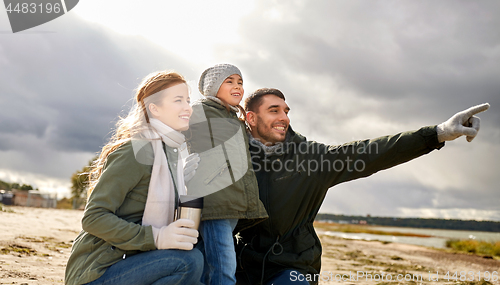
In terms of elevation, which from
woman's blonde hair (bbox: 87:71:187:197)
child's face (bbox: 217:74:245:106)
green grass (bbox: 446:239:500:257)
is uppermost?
child's face (bbox: 217:74:245:106)

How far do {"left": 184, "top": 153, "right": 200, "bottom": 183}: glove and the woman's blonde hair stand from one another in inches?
21.1

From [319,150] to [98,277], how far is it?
2.42 metres

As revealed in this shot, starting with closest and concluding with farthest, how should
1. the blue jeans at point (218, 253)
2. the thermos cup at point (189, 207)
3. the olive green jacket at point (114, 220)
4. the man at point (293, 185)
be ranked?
the olive green jacket at point (114, 220) < the thermos cup at point (189, 207) < the blue jeans at point (218, 253) < the man at point (293, 185)

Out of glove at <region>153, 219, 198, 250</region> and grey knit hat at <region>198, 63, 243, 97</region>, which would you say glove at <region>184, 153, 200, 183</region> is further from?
grey knit hat at <region>198, 63, 243, 97</region>

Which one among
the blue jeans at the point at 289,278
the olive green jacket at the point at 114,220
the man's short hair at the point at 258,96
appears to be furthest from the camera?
the man's short hair at the point at 258,96

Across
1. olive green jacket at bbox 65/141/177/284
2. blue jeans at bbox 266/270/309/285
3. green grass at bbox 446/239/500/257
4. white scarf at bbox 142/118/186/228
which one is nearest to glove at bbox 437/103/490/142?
blue jeans at bbox 266/270/309/285

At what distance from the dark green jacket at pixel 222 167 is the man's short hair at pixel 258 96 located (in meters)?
0.72

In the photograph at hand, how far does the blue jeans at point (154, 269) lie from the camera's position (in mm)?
2244

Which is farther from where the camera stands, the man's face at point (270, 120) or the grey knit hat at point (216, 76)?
the man's face at point (270, 120)

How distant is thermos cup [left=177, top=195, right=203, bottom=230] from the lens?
97.8 inches

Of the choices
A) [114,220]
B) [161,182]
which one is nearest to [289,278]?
[161,182]

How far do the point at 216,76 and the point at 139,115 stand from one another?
3.53 ft

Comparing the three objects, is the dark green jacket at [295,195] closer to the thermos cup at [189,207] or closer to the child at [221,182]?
the child at [221,182]

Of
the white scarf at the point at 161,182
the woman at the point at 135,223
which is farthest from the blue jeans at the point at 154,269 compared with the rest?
the white scarf at the point at 161,182
